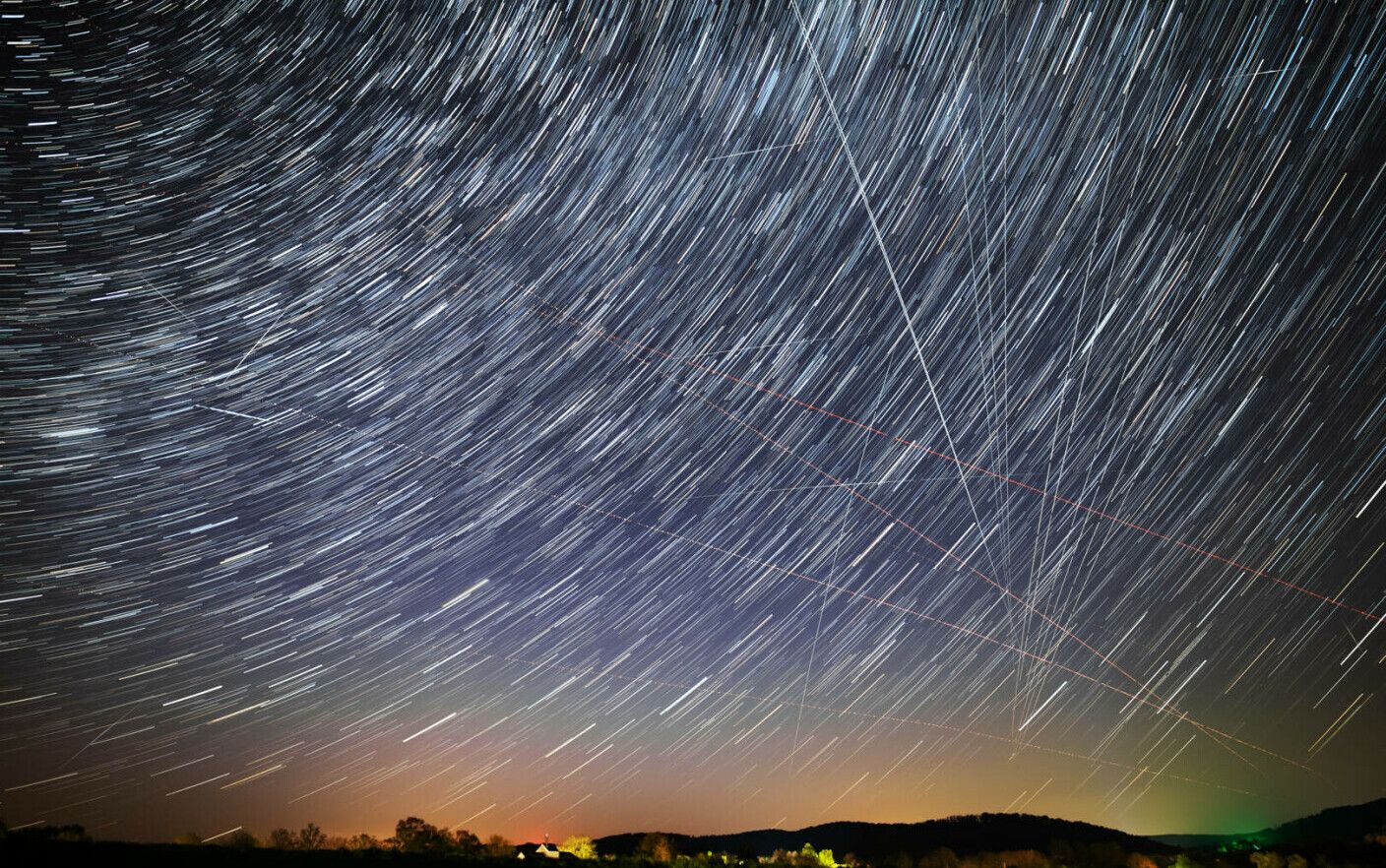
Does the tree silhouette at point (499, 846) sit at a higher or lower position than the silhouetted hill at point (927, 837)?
higher

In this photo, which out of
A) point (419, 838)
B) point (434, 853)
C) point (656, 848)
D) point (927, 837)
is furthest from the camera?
point (927, 837)

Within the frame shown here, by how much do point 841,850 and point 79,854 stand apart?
64.8 m

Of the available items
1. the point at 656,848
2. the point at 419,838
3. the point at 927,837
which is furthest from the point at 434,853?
the point at 927,837

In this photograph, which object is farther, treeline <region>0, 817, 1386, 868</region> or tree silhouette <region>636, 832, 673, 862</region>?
tree silhouette <region>636, 832, 673, 862</region>

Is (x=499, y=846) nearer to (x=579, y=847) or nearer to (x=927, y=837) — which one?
(x=579, y=847)

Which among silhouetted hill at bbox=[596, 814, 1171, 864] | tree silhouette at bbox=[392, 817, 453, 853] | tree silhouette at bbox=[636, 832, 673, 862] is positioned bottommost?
silhouetted hill at bbox=[596, 814, 1171, 864]

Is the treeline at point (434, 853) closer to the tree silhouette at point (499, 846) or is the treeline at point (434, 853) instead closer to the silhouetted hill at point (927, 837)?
the tree silhouette at point (499, 846)

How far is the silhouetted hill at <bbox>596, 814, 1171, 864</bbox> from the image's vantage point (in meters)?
59.6

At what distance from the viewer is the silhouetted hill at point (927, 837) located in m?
59.6

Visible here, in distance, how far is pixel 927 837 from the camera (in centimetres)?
7062

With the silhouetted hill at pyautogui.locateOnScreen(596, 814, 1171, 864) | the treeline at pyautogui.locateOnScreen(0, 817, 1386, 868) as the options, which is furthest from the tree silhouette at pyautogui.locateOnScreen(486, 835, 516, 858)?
the silhouetted hill at pyautogui.locateOnScreen(596, 814, 1171, 864)

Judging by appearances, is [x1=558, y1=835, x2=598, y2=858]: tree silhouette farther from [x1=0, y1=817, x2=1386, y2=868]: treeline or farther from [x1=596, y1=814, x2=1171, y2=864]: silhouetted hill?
[x1=596, y1=814, x2=1171, y2=864]: silhouetted hill

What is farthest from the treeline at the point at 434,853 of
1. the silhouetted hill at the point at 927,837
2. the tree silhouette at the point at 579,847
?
the silhouetted hill at the point at 927,837

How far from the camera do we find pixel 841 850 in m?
66.7
